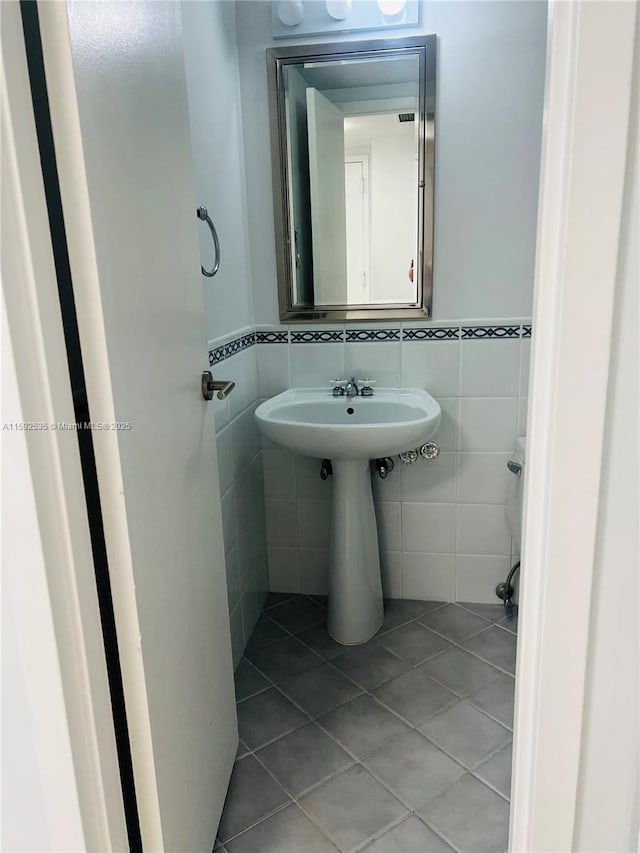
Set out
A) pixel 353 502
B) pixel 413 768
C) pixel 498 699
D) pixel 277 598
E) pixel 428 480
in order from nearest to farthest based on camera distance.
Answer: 1. pixel 413 768
2. pixel 498 699
3. pixel 353 502
4. pixel 428 480
5. pixel 277 598

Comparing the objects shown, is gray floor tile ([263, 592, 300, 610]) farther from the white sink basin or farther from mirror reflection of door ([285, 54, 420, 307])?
mirror reflection of door ([285, 54, 420, 307])

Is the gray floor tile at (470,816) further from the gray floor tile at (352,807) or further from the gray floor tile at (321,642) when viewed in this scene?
the gray floor tile at (321,642)

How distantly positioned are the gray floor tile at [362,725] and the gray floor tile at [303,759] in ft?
0.10

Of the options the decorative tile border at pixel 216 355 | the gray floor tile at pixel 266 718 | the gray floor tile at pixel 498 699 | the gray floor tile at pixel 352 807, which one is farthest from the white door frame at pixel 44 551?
the gray floor tile at pixel 498 699

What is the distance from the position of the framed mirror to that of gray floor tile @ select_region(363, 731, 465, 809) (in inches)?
50.6

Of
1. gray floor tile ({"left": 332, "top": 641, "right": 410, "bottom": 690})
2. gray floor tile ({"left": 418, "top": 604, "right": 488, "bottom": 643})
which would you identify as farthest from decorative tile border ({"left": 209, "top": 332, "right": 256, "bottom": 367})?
gray floor tile ({"left": 418, "top": 604, "right": 488, "bottom": 643})

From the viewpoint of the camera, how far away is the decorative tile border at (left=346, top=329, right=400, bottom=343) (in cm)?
206

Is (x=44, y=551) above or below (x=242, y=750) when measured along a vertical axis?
above

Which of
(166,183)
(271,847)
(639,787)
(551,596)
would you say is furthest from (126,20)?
(271,847)

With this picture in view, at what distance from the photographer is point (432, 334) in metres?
2.04

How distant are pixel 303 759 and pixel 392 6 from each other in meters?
2.15

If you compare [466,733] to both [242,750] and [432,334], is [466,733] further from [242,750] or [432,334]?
[432,334]

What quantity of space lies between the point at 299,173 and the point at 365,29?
46 cm

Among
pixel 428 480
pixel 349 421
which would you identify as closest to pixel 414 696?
pixel 428 480
